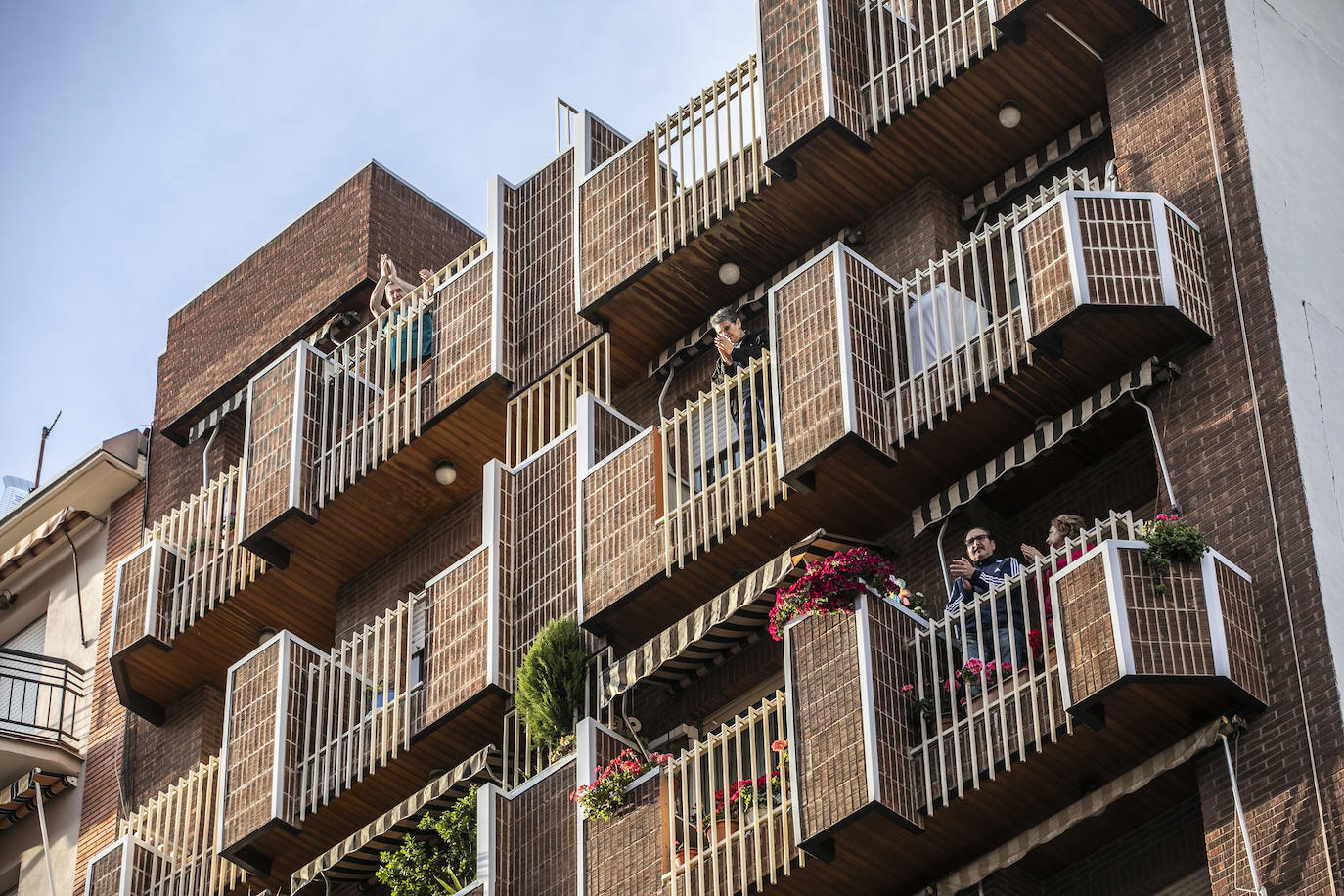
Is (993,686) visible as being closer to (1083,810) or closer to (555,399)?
(1083,810)

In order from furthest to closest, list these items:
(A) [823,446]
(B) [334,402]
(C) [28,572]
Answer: (C) [28,572] → (B) [334,402] → (A) [823,446]

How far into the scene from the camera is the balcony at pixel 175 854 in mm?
27375

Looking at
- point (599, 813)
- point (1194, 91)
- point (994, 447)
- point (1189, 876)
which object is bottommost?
point (1189, 876)

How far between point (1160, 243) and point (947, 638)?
3736mm

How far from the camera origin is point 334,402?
1154 inches

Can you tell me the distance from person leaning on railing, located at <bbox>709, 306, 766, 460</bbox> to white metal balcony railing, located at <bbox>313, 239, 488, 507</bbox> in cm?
412

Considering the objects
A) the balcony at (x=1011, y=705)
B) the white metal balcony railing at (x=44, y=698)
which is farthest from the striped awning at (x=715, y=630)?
the white metal balcony railing at (x=44, y=698)

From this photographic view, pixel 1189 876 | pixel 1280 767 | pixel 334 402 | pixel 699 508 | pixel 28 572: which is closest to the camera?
pixel 1280 767

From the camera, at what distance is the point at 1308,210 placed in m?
22.5

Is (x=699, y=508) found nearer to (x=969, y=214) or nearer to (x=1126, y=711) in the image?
(x=969, y=214)

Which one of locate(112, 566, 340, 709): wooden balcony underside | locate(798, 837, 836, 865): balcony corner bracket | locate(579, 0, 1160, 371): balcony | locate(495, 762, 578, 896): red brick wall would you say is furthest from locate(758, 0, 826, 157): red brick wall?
locate(112, 566, 340, 709): wooden balcony underside

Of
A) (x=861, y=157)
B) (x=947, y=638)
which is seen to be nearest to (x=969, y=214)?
(x=861, y=157)

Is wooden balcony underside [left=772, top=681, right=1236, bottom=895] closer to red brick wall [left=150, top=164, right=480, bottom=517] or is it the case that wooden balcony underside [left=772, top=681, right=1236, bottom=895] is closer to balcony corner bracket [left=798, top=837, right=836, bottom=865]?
balcony corner bracket [left=798, top=837, right=836, bottom=865]

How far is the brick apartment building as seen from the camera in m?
20.0
